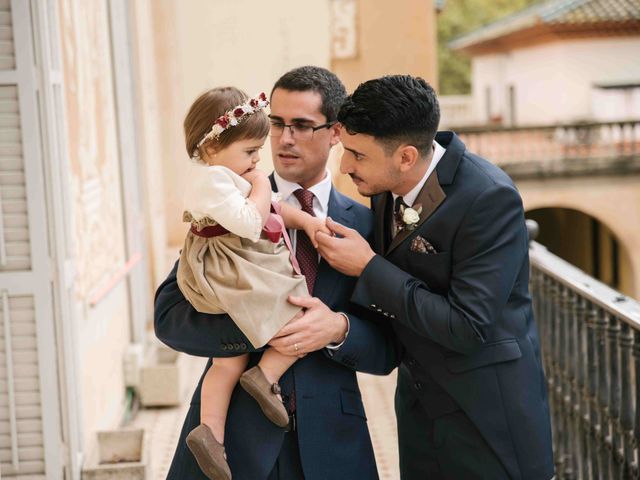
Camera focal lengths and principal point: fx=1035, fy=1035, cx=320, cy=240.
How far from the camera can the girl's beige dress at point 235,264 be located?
2492 mm

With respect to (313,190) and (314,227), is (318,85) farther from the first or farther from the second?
(314,227)

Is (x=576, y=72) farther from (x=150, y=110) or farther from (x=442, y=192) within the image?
(x=442, y=192)

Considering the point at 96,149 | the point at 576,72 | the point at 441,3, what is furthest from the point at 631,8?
the point at 96,149

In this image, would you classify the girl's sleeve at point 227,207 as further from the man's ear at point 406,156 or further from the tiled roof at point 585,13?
the tiled roof at point 585,13

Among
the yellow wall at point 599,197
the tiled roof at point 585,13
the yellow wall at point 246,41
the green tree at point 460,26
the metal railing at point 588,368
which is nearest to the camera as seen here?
the metal railing at point 588,368

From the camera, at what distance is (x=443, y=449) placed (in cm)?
271

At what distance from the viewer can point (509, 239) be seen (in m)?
2.49

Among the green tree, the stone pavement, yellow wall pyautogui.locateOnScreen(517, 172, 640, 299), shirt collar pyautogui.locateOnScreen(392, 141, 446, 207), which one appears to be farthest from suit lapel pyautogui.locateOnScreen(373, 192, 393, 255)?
the green tree

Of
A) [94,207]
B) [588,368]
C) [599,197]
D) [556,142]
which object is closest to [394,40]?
[94,207]

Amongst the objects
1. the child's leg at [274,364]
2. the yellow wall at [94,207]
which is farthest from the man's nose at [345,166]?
the yellow wall at [94,207]

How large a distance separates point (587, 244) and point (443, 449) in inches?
917

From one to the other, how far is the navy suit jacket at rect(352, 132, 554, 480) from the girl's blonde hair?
1.38ft

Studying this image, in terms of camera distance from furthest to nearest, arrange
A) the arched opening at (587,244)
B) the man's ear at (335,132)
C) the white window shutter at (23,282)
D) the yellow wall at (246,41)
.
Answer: the arched opening at (587,244)
the yellow wall at (246,41)
the white window shutter at (23,282)
the man's ear at (335,132)

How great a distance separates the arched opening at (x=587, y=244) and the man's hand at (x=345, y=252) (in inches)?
817
